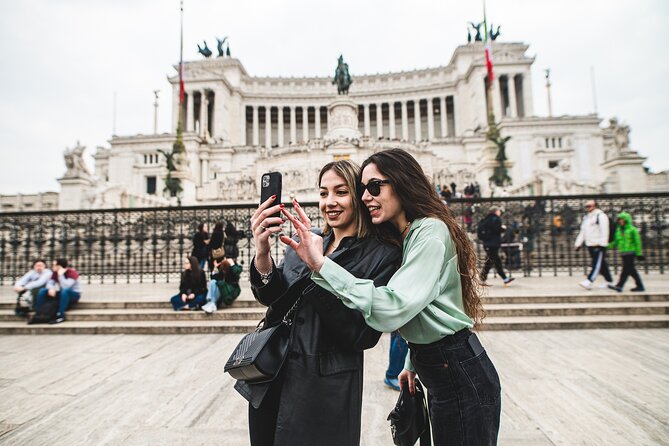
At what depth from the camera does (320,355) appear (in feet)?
4.51

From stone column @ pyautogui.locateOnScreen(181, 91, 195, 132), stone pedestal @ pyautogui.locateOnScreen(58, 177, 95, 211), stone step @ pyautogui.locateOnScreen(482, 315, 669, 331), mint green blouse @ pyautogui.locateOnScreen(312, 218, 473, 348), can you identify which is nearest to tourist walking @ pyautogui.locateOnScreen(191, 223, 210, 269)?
stone step @ pyautogui.locateOnScreen(482, 315, 669, 331)

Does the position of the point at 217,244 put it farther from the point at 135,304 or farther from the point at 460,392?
the point at 460,392

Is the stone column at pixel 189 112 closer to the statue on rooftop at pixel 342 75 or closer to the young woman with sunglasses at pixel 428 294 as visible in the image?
the statue on rooftop at pixel 342 75

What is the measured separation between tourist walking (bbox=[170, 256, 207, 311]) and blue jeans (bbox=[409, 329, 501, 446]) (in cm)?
565

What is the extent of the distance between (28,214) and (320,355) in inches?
506

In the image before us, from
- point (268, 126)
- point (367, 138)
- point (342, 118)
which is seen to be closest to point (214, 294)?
point (367, 138)

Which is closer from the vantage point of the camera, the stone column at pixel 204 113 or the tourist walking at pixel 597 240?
the tourist walking at pixel 597 240

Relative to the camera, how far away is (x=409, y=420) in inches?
61.4

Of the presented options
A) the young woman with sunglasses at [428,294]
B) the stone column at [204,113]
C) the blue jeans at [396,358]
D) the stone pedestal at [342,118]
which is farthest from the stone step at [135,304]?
A: the stone column at [204,113]

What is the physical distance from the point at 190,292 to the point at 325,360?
5689mm

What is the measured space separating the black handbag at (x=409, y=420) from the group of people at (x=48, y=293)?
6752mm

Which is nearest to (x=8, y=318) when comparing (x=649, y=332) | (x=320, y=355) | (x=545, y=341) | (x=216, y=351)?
(x=216, y=351)

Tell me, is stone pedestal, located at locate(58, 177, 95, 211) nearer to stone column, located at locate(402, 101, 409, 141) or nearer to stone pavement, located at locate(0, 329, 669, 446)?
stone pavement, located at locate(0, 329, 669, 446)

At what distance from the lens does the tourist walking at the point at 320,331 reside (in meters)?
1.33
